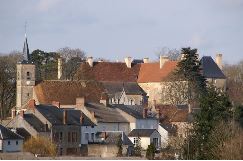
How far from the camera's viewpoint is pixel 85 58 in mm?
118562

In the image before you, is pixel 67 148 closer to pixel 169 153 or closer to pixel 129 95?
pixel 169 153

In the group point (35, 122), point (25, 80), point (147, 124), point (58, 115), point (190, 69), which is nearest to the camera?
point (35, 122)

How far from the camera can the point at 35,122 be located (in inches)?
2813

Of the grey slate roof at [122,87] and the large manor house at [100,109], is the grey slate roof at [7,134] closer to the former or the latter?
the large manor house at [100,109]

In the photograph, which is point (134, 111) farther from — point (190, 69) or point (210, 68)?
point (210, 68)

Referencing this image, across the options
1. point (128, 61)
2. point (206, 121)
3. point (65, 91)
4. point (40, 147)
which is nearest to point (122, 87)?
point (128, 61)

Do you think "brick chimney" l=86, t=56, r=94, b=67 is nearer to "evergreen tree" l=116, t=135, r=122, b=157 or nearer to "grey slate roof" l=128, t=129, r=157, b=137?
"grey slate roof" l=128, t=129, r=157, b=137

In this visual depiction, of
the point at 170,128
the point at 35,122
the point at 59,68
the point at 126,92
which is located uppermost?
the point at 59,68

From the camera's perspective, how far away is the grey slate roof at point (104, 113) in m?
79.1

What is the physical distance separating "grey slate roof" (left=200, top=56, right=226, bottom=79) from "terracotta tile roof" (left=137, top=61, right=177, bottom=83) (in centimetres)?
365

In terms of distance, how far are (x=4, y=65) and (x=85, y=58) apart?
18.4 metres

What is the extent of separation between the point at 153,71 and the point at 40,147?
49026 millimetres

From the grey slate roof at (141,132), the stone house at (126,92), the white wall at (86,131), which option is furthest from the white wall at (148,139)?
the stone house at (126,92)

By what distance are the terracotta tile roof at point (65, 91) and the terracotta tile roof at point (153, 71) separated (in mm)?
16176
